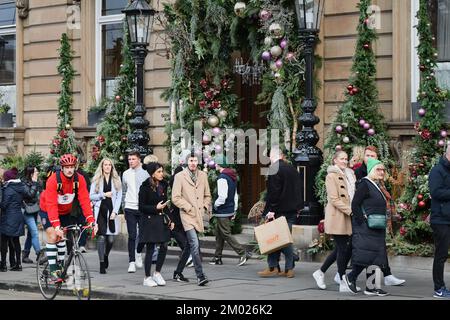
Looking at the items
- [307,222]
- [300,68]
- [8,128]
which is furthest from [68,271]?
[8,128]

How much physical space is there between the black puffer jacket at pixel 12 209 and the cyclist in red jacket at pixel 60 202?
326 centimetres

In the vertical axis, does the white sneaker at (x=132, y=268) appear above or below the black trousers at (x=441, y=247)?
below

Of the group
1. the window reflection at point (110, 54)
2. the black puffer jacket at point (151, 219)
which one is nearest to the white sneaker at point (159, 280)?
the black puffer jacket at point (151, 219)

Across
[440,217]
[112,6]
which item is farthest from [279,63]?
[112,6]

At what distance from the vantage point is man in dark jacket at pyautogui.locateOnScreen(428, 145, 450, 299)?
12320 mm

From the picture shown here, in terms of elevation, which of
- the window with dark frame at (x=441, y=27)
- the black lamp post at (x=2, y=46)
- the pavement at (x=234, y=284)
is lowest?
the pavement at (x=234, y=284)

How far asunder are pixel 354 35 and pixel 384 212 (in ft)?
20.5

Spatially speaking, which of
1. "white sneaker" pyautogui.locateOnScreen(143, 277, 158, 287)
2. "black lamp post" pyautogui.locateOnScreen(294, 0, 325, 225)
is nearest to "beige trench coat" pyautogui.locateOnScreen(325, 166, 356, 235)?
"white sneaker" pyautogui.locateOnScreen(143, 277, 158, 287)

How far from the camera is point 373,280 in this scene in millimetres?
13422

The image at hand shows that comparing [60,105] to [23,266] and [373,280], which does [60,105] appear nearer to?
[23,266]

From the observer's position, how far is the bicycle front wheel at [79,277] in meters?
12.6

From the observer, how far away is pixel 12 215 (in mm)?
16297

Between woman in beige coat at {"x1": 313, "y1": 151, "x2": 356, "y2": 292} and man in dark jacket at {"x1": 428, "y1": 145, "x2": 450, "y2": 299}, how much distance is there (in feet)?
3.92

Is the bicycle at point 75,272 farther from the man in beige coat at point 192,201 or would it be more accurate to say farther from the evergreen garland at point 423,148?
the evergreen garland at point 423,148
